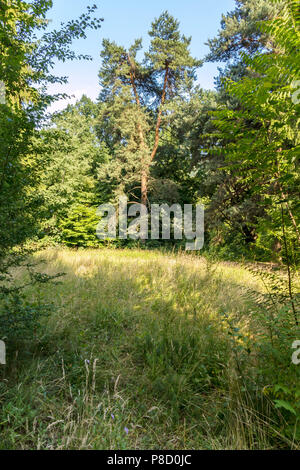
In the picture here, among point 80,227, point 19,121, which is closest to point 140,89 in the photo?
point 80,227

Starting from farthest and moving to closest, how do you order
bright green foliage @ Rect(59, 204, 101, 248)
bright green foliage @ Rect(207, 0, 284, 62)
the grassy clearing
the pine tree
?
bright green foliage @ Rect(59, 204, 101, 248)
the pine tree
bright green foliage @ Rect(207, 0, 284, 62)
the grassy clearing

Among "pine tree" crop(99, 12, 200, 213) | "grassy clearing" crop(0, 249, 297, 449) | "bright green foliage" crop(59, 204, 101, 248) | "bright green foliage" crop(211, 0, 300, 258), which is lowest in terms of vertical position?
"grassy clearing" crop(0, 249, 297, 449)

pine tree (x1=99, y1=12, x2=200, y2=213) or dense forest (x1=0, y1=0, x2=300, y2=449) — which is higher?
pine tree (x1=99, y1=12, x2=200, y2=213)

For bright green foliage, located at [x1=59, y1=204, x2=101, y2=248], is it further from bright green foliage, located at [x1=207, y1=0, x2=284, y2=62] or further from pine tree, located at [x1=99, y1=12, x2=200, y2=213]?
bright green foliage, located at [x1=207, y1=0, x2=284, y2=62]

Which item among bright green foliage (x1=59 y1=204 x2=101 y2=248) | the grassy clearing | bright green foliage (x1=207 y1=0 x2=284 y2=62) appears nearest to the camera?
the grassy clearing

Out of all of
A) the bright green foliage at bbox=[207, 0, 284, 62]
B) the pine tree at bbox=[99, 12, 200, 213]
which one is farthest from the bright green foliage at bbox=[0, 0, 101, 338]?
the pine tree at bbox=[99, 12, 200, 213]

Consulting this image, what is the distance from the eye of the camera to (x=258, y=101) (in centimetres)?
181

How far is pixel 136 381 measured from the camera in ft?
7.59

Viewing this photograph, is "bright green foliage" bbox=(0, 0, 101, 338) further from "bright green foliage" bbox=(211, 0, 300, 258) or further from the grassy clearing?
"bright green foliage" bbox=(211, 0, 300, 258)

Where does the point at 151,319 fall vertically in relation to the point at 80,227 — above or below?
below

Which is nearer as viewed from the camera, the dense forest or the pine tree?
the dense forest

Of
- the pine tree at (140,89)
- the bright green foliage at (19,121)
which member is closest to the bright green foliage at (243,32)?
the pine tree at (140,89)

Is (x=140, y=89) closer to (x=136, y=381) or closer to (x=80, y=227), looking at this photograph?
(x=80, y=227)

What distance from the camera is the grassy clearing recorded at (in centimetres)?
166
